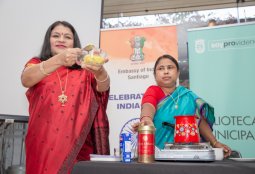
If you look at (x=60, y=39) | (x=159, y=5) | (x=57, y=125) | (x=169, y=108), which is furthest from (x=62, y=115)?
(x=159, y=5)

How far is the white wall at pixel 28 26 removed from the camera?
2.81 meters

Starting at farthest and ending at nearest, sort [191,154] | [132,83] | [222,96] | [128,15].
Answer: [128,15] → [132,83] → [222,96] → [191,154]

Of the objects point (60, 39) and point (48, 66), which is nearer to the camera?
point (48, 66)

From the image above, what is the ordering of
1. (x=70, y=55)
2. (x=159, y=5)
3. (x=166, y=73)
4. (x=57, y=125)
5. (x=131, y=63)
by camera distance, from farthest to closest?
(x=159, y=5) < (x=131, y=63) < (x=166, y=73) < (x=57, y=125) < (x=70, y=55)

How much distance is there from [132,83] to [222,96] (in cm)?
82

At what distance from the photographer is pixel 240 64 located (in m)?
2.59

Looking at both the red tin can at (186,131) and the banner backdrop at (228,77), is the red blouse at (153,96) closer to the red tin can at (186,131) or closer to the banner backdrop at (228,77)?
the red tin can at (186,131)

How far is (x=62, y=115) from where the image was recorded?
1.54m

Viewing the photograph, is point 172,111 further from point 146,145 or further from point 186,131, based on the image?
point 146,145

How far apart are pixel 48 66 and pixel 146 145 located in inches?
28.3

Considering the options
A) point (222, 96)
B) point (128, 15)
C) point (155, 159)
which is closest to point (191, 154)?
point (155, 159)

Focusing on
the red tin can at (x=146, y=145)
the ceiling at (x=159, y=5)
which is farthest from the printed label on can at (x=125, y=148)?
the ceiling at (x=159, y=5)

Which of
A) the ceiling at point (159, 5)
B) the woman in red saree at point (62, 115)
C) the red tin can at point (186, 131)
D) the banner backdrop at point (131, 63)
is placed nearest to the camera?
the red tin can at point (186, 131)

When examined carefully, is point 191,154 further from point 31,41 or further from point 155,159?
point 31,41
